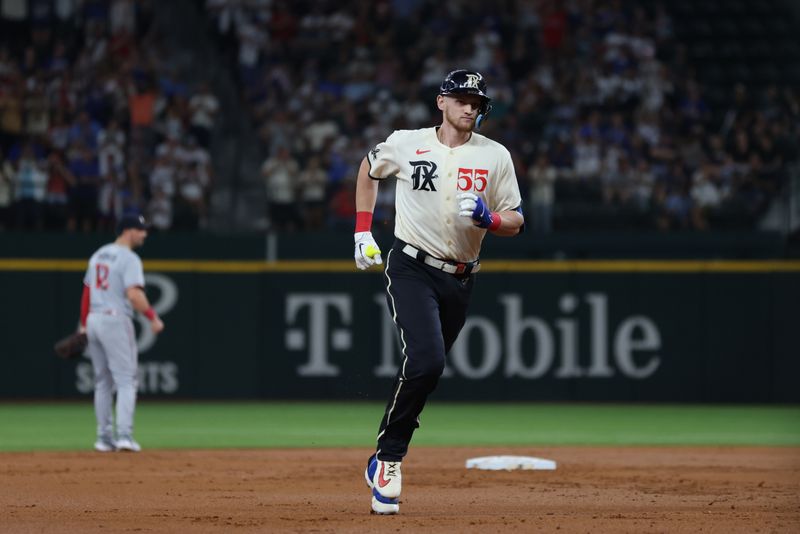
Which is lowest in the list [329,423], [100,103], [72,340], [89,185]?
[329,423]

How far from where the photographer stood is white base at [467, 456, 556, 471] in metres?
9.73

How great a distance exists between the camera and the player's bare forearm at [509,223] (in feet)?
23.0

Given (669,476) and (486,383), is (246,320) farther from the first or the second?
(669,476)

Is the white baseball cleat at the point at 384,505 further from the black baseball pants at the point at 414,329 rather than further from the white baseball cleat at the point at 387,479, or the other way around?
the black baseball pants at the point at 414,329

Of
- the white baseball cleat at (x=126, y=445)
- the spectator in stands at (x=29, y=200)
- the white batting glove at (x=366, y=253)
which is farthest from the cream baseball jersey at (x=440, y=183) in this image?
the spectator in stands at (x=29, y=200)

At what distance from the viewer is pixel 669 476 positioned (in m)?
9.39

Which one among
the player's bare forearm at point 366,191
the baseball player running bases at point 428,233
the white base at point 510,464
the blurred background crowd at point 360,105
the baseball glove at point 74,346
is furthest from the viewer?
the blurred background crowd at point 360,105

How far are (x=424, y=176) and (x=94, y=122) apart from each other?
12.6 meters

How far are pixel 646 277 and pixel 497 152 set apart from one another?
10410mm

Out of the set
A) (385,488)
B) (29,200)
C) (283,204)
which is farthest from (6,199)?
(385,488)

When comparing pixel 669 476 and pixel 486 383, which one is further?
pixel 486 383

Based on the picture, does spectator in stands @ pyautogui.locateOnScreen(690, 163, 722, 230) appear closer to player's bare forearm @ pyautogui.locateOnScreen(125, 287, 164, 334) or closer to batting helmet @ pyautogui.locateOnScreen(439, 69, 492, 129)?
player's bare forearm @ pyautogui.locateOnScreen(125, 287, 164, 334)

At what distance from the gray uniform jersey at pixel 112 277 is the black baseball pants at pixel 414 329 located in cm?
446

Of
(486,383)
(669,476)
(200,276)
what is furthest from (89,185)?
(669,476)
